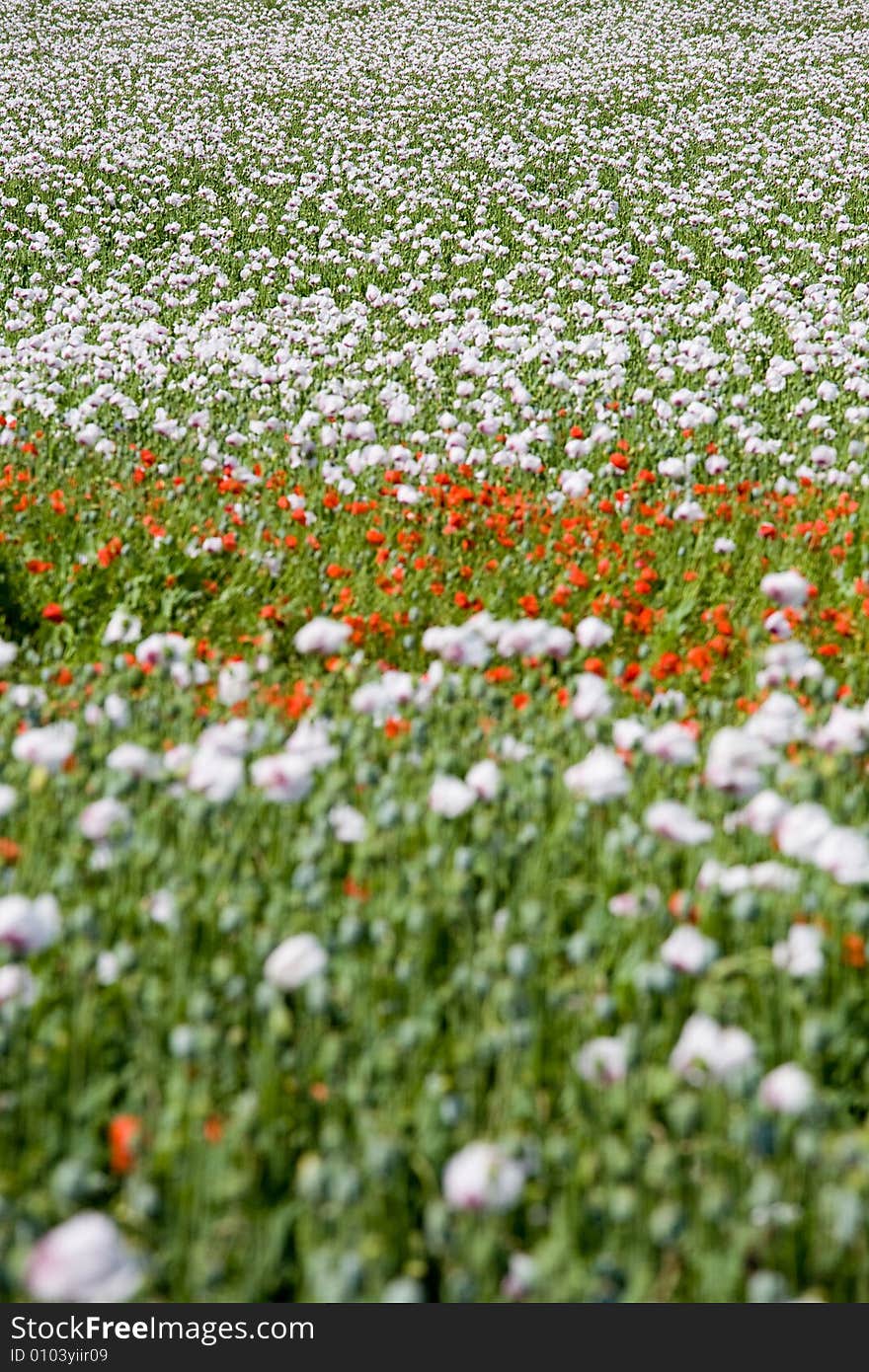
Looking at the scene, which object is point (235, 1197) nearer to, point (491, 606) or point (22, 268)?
point (491, 606)

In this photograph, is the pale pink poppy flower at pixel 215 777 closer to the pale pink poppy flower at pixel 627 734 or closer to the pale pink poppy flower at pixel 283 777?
the pale pink poppy flower at pixel 283 777

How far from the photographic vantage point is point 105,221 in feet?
49.1

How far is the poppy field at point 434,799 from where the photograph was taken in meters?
1.93

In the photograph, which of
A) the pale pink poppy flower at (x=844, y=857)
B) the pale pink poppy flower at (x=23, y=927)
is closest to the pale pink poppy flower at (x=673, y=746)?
the pale pink poppy flower at (x=844, y=857)

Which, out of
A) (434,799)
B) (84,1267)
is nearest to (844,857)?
(434,799)

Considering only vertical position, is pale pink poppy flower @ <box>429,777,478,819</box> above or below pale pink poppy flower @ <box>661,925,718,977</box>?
below

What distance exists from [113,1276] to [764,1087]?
46.2 inches

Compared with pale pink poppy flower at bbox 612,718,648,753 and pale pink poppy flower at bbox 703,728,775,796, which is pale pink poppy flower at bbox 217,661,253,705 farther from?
pale pink poppy flower at bbox 703,728,775,796

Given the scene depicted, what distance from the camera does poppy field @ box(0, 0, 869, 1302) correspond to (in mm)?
1931

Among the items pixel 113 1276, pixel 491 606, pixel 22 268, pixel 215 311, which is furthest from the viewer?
A: pixel 22 268

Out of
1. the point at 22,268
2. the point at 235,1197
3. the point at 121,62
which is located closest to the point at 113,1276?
the point at 235,1197

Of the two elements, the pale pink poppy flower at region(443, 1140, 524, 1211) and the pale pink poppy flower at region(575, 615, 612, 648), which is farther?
the pale pink poppy flower at region(575, 615, 612, 648)

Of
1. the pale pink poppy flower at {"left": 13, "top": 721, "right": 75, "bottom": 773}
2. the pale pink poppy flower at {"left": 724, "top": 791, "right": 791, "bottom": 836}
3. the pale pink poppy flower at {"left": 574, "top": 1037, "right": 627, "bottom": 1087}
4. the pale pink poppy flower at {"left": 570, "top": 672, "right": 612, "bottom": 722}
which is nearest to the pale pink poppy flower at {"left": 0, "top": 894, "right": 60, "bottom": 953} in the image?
the pale pink poppy flower at {"left": 13, "top": 721, "right": 75, "bottom": 773}

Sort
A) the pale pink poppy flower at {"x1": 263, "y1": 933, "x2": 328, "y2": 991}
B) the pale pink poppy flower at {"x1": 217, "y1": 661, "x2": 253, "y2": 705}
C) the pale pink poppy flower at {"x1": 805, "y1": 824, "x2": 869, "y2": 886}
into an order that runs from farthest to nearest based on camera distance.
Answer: the pale pink poppy flower at {"x1": 217, "y1": 661, "x2": 253, "y2": 705}, the pale pink poppy flower at {"x1": 805, "y1": 824, "x2": 869, "y2": 886}, the pale pink poppy flower at {"x1": 263, "y1": 933, "x2": 328, "y2": 991}
